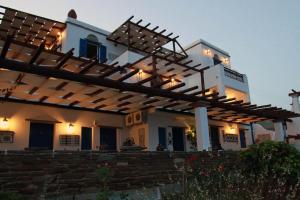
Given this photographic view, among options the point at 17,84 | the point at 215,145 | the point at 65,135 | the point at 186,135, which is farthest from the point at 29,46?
the point at 215,145

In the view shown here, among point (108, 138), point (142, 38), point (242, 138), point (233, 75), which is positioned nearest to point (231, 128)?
point (242, 138)

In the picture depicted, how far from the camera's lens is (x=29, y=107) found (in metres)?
13.4

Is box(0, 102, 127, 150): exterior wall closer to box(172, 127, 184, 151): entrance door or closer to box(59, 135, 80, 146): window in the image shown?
box(59, 135, 80, 146): window

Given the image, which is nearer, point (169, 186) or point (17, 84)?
point (169, 186)

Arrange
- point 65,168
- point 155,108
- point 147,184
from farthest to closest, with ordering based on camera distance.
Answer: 1. point 155,108
2. point 147,184
3. point 65,168

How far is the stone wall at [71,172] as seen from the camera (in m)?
6.07

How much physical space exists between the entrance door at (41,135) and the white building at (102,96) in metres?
0.05

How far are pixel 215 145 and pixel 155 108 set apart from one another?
22.4 feet

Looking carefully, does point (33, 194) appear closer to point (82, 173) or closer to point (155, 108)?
point (82, 173)

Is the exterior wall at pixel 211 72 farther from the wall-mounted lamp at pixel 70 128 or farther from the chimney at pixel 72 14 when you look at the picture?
the wall-mounted lamp at pixel 70 128

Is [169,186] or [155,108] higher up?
[155,108]

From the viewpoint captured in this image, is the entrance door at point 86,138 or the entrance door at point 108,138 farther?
the entrance door at point 108,138

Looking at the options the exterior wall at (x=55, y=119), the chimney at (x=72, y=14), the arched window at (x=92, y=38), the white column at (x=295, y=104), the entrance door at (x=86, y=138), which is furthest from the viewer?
the white column at (x=295, y=104)

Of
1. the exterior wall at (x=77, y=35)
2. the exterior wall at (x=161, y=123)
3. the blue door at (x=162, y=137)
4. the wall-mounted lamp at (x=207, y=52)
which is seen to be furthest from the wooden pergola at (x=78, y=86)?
the wall-mounted lamp at (x=207, y=52)
